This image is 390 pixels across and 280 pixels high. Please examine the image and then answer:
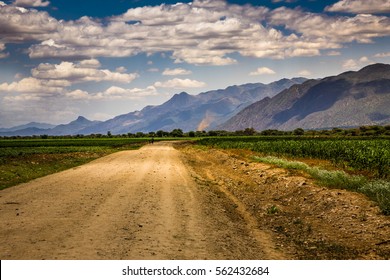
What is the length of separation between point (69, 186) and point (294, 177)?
1250cm

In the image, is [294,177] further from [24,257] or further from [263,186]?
[24,257]

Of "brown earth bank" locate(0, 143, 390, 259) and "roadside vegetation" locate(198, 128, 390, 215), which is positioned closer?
"brown earth bank" locate(0, 143, 390, 259)

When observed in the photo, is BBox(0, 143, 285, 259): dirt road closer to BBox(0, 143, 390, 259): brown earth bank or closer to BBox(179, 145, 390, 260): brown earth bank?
BBox(0, 143, 390, 259): brown earth bank

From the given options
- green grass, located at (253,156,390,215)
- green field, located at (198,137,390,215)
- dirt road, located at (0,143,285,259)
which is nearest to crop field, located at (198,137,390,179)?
green field, located at (198,137,390,215)

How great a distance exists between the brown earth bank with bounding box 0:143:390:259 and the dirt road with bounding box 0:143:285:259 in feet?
0.09

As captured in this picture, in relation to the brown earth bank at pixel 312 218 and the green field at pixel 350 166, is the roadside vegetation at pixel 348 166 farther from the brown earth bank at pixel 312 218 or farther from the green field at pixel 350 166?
the brown earth bank at pixel 312 218

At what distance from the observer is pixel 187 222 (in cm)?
1346

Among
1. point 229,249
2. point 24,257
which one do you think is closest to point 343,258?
point 229,249

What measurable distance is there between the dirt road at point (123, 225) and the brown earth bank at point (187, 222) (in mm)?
28

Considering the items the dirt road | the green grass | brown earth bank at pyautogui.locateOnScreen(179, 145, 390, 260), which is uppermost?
the green grass

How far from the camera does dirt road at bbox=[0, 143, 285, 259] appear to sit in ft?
32.4

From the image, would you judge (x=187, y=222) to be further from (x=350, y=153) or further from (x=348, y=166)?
(x=348, y=166)

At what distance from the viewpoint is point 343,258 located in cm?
1032

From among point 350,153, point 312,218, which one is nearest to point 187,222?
point 312,218
